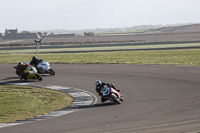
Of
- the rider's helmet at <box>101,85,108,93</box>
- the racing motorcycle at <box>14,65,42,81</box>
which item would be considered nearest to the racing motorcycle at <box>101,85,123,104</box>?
the rider's helmet at <box>101,85,108,93</box>

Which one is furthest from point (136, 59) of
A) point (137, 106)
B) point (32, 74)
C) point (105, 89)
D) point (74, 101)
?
point (137, 106)

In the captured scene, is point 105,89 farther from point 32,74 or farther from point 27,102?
point 32,74

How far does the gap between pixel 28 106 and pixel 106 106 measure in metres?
4.47

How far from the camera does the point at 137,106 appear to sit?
60.1 feet

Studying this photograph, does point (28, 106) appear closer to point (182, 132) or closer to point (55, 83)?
point (55, 83)

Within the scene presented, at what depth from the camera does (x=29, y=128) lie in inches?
563

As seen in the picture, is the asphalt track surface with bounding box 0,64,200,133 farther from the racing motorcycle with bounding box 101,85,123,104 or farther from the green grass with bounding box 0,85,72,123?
the green grass with bounding box 0,85,72,123

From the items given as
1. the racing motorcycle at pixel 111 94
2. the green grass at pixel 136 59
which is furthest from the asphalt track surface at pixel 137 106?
the green grass at pixel 136 59

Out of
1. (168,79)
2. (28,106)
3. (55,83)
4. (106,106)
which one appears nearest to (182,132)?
(106,106)

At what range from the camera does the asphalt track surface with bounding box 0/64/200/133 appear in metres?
13.8

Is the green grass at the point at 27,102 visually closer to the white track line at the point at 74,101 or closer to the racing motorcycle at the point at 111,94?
the white track line at the point at 74,101

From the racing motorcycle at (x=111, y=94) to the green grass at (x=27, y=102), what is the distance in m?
2.29

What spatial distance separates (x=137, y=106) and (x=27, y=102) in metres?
6.85

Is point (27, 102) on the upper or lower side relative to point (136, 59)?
lower
